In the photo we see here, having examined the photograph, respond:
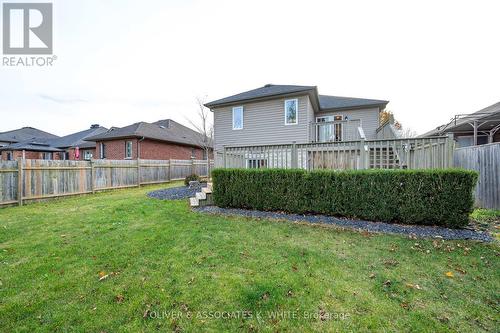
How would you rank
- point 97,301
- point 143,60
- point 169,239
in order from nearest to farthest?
point 97,301, point 169,239, point 143,60

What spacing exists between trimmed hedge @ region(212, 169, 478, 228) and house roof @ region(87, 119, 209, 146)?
16.3m

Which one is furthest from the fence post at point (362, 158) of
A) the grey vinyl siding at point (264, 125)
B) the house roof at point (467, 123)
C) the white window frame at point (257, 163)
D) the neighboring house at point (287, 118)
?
the house roof at point (467, 123)

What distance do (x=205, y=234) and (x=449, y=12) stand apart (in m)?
12.2

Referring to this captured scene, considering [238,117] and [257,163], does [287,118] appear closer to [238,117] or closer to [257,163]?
[238,117]

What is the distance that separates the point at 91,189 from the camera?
11.1m

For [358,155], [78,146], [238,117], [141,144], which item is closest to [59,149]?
[78,146]

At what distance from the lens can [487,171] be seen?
21.6 ft

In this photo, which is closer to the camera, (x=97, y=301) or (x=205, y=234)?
(x=97, y=301)

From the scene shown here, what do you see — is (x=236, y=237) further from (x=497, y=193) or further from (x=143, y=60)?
(x=143, y=60)

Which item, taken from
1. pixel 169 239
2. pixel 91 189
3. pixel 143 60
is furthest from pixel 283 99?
pixel 91 189

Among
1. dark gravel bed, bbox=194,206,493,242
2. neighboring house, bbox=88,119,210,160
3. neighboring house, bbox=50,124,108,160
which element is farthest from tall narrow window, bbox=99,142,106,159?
dark gravel bed, bbox=194,206,493,242

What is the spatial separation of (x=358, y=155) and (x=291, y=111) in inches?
249

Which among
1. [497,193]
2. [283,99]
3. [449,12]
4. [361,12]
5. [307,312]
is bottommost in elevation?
[307,312]

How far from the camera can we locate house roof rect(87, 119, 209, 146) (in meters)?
19.8
